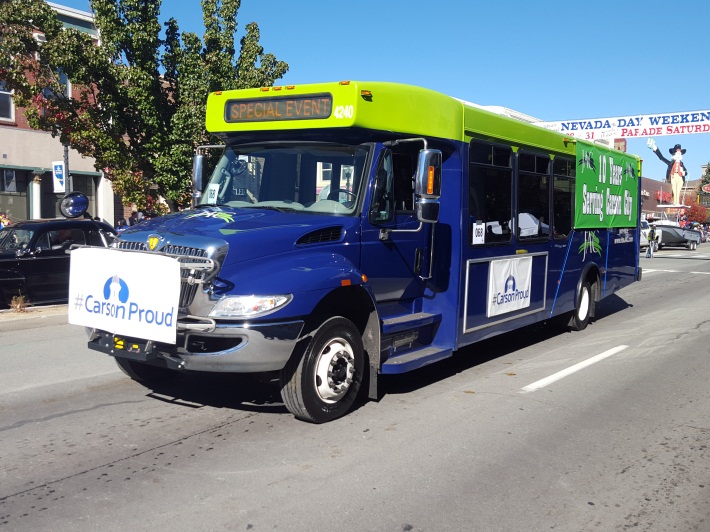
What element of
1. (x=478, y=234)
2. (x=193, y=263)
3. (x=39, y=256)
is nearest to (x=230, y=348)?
(x=193, y=263)

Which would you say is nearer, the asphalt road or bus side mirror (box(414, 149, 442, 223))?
the asphalt road

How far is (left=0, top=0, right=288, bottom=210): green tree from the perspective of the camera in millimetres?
15016

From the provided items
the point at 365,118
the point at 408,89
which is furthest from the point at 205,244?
the point at 408,89

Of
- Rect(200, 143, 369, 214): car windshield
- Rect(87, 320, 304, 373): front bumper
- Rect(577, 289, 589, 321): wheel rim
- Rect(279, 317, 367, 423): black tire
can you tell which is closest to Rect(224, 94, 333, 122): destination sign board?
Rect(200, 143, 369, 214): car windshield

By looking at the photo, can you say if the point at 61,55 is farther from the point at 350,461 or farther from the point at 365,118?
the point at 350,461

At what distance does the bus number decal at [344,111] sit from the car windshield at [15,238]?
25.1 feet

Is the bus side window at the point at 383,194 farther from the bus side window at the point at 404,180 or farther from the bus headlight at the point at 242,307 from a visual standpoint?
the bus headlight at the point at 242,307

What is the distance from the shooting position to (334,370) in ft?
19.1

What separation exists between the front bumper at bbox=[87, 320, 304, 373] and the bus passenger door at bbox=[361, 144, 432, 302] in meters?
1.21

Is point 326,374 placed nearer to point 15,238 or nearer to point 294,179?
point 294,179

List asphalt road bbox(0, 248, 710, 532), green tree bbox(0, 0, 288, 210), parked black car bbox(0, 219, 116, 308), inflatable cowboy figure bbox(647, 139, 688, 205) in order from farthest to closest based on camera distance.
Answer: inflatable cowboy figure bbox(647, 139, 688, 205) → green tree bbox(0, 0, 288, 210) → parked black car bbox(0, 219, 116, 308) → asphalt road bbox(0, 248, 710, 532)

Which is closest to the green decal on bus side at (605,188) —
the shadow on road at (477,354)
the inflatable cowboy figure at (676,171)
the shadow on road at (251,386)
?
the shadow on road at (477,354)

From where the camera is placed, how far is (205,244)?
5215mm

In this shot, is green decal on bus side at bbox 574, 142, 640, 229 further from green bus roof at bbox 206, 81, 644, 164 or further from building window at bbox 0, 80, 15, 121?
building window at bbox 0, 80, 15, 121
